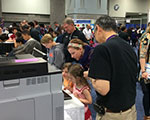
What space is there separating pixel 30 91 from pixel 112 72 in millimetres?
558

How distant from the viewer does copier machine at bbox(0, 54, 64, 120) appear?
78 centimetres

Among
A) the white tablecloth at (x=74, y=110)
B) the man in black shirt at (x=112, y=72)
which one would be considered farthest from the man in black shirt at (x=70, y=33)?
the man in black shirt at (x=112, y=72)

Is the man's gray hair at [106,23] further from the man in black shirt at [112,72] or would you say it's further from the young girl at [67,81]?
the young girl at [67,81]

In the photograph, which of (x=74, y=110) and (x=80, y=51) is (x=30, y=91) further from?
(x=80, y=51)

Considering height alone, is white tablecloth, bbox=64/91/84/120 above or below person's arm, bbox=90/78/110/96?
below

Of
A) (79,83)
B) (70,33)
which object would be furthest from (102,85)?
(70,33)

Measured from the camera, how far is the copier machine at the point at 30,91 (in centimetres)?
78

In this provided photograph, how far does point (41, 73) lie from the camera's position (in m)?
0.84

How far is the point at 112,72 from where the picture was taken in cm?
117

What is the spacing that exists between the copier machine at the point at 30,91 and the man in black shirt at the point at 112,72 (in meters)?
0.35

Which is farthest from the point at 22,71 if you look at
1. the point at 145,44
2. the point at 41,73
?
the point at 145,44

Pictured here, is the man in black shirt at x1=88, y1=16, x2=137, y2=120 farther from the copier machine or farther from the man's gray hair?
the copier machine

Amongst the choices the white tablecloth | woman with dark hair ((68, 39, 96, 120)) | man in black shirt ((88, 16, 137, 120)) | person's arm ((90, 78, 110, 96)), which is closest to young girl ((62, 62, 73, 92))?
woman with dark hair ((68, 39, 96, 120))

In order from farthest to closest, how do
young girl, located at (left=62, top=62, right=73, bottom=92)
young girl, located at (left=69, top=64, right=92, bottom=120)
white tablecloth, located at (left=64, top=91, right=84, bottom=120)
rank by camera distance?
young girl, located at (left=62, top=62, right=73, bottom=92) → young girl, located at (left=69, top=64, right=92, bottom=120) → white tablecloth, located at (left=64, top=91, right=84, bottom=120)
